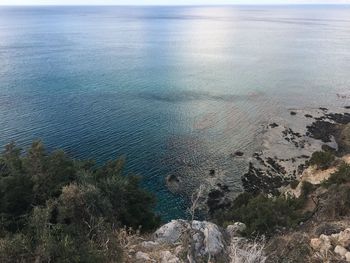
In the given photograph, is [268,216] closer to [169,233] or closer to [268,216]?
[268,216]

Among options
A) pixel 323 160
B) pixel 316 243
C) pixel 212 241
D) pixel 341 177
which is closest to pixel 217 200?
pixel 323 160

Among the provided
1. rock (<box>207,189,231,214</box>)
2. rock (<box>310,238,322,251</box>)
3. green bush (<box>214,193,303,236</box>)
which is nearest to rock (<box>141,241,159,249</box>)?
rock (<box>310,238,322,251</box>)

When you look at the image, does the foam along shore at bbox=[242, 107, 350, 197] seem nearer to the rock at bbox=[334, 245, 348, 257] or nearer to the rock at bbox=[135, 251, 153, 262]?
the rock at bbox=[334, 245, 348, 257]

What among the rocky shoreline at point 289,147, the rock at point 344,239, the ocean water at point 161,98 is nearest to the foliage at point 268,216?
the rock at point 344,239

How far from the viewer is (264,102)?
63062mm

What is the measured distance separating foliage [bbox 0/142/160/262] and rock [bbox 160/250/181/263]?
1596 mm

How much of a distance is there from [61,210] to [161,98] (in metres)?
49.2

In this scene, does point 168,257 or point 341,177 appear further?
point 341,177

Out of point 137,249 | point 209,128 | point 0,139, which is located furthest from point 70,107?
point 137,249

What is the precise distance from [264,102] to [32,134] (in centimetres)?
4030

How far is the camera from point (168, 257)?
12.1 m

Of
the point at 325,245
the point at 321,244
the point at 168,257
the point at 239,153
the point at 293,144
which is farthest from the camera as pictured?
the point at 293,144

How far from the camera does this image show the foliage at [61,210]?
36.2 feet

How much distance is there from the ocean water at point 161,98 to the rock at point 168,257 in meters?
21.3
